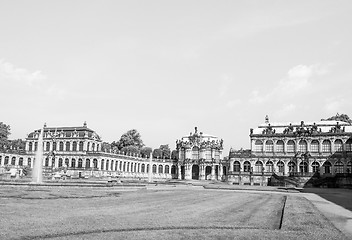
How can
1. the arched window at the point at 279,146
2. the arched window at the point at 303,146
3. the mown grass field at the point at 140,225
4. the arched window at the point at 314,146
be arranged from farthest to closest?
the arched window at the point at 279,146, the arched window at the point at 303,146, the arched window at the point at 314,146, the mown grass field at the point at 140,225

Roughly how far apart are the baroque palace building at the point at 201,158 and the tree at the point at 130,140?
30.3 meters

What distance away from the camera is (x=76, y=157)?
110 m

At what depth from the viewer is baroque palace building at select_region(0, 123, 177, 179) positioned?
347 feet

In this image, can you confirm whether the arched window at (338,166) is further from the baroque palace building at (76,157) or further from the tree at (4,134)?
the tree at (4,134)

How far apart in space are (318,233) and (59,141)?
109 meters

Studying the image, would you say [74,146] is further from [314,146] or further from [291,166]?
[314,146]

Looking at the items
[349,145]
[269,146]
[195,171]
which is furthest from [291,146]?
[195,171]

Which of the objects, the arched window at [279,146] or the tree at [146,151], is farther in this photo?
the tree at [146,151]

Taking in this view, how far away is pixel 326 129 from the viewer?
98312mm

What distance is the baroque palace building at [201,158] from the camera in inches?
4535

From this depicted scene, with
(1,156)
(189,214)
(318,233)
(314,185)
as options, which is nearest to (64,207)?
(189,214)

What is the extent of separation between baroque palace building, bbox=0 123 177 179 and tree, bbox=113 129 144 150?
23590 millimetres

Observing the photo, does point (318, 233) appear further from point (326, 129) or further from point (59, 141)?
point (59, 141)

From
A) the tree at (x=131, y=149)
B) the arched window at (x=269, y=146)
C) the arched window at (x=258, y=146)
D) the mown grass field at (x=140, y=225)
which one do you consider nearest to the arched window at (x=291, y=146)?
the arched window at (x=269, y=146)
